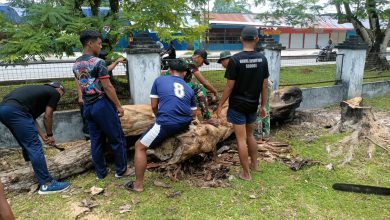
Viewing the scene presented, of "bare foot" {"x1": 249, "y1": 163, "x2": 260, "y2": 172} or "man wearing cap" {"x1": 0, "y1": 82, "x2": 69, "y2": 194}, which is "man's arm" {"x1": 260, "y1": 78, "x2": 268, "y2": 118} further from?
"man wearing cap" {"x1": 0, "y1": 82, "x2": 69, "y2": 194}

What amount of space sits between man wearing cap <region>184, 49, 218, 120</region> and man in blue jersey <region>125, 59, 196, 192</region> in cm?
99

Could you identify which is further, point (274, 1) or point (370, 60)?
point (274, 1)

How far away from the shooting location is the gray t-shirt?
3842 millimetres

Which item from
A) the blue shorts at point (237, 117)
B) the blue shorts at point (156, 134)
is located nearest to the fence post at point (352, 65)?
the blue shorts at point (237, 117)

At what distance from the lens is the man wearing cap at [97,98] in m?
3.85

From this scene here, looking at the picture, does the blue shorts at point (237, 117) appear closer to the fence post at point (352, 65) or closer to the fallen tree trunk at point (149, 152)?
the fallen tree trunk at point (149, 152)

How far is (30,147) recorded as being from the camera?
381cm

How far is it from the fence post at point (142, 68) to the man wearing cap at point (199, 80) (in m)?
1.13

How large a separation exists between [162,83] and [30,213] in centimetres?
203

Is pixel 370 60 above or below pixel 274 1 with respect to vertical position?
below

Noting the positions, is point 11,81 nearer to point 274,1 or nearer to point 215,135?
point 215,135

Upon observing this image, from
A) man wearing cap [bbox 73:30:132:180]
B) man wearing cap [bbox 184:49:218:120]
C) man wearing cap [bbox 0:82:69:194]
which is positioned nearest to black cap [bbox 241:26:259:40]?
man wearing cap [bbox 184:49:218:120]

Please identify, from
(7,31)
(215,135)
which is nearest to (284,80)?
(215,135)

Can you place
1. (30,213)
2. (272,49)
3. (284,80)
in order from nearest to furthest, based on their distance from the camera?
(30,213) < (272,49) < (284,80)
